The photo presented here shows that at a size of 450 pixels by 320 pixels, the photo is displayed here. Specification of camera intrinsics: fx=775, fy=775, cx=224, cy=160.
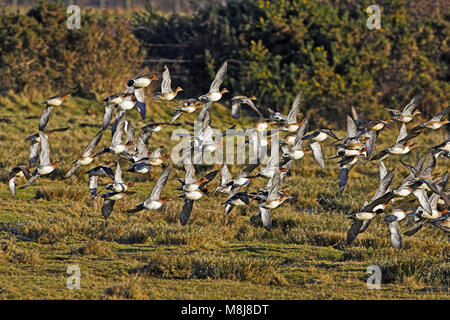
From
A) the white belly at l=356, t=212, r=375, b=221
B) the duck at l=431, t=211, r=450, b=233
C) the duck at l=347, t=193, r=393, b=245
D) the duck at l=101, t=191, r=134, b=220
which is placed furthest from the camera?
the duck at l=101, t=191, r=134, b=220

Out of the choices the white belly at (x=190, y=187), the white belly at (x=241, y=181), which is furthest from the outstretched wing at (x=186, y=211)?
the white belly at (x=241, y=181)

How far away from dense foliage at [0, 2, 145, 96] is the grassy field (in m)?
6.02

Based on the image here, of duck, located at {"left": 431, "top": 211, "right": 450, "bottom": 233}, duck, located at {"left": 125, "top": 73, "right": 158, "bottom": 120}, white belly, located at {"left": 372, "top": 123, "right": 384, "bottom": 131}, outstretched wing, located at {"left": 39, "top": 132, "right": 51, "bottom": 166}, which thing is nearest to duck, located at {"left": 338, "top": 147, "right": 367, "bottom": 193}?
white belly, located at {"left": 372, "top": 123, "right": 384, "bottom": 131}

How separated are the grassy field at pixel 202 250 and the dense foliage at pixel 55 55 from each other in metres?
6.02

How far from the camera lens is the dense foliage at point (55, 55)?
23875mm

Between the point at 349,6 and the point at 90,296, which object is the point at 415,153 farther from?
the point at 90,296

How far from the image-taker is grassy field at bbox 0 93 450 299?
10375mm

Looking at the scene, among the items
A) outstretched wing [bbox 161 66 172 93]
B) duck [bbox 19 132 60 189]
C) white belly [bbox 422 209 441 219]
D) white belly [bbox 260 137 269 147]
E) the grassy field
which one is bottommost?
the grassy field

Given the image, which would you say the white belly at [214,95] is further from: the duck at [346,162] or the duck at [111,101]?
the duck at [346,162]

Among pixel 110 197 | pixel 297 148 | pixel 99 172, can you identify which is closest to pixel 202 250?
pixel 110 197

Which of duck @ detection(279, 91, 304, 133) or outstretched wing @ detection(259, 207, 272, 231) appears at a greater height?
duck @ detection(279, 91, 304, 133)

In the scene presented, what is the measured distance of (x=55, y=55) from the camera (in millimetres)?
24391

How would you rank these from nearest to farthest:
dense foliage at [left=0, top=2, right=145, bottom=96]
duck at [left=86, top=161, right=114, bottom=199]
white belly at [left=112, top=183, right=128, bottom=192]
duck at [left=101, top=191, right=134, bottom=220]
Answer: white belly at [left=112, top=183, right=128, bottom=192] → duck at [left=86, top=161, right=114, bottom=199] → duck at [left=101, top=191, right=134, bottom=220] → dense foliage at [left=0, top=2, right=145, bottom=96]

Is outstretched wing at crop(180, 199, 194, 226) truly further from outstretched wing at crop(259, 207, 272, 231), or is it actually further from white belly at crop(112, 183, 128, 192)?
outstretched wing at crop(259, 207, 272, 231)
